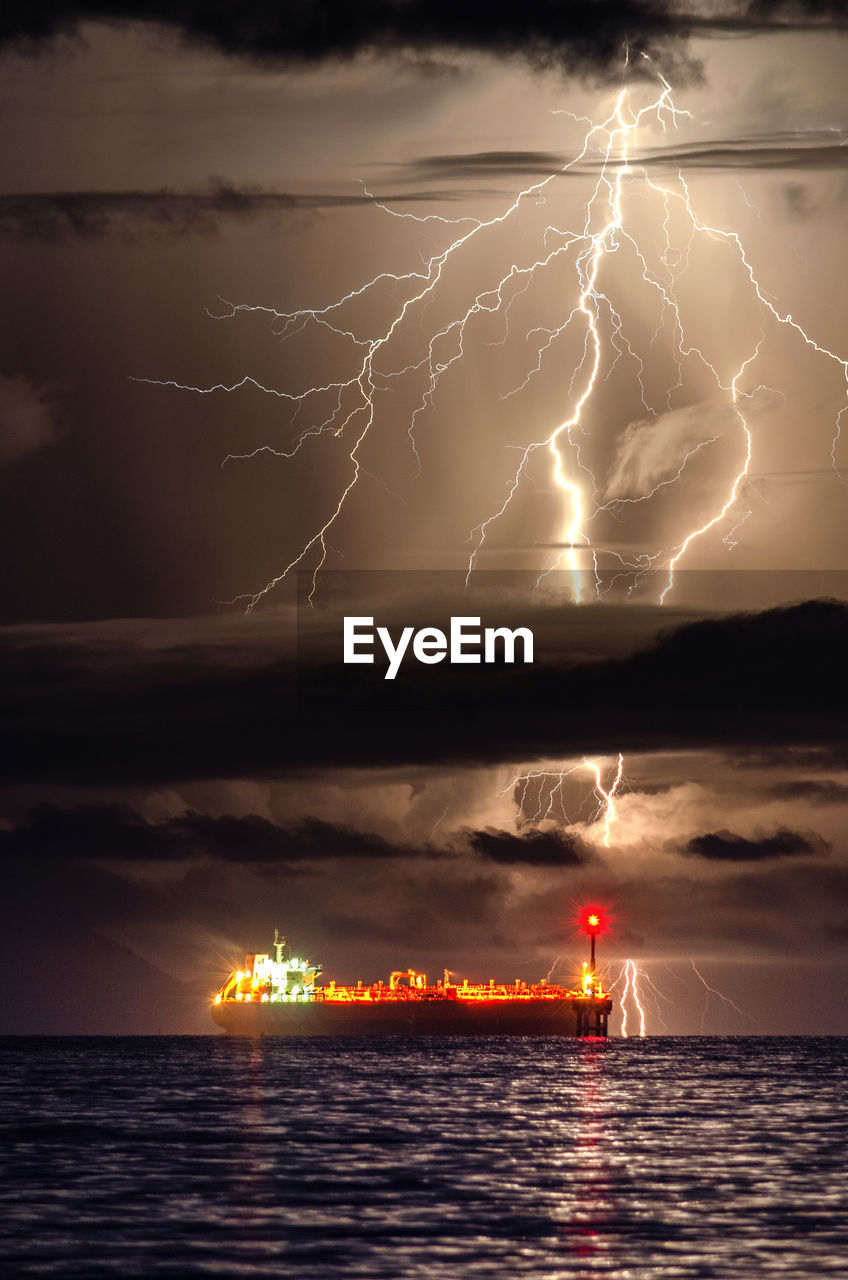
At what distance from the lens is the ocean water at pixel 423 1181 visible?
40.1 meters

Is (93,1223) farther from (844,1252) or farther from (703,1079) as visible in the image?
(703,1079)

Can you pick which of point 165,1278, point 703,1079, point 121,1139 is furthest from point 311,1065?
point 165,1278

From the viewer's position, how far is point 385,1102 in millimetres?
94125

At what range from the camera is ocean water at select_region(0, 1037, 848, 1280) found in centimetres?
4009

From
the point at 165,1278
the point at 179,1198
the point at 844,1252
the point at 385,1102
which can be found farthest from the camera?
the point at 385,1102

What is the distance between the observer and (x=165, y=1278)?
123 ft

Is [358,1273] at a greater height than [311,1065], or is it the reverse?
[311,1065]

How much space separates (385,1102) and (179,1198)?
1725 inches

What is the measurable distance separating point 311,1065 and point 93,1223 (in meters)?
101

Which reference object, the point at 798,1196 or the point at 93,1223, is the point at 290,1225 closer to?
the point at 93,1223

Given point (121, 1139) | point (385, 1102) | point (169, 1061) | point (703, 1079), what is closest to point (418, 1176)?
point (121, 1139)

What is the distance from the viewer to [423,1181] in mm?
→ 55719

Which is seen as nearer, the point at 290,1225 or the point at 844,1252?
the point at 844,1252

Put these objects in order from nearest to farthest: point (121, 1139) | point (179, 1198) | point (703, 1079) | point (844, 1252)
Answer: point (844, 1252) < point (179, 1198) < point (121, 1139) < point (703, 1079)
